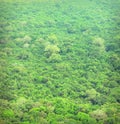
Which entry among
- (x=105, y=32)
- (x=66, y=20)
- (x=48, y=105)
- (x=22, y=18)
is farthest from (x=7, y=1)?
(x=48, y=105)

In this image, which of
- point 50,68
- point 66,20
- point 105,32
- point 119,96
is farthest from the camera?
point 66,20

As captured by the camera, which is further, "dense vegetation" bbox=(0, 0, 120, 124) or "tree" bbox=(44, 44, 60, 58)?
"tree" bbox=(44, 44, 60, 58)

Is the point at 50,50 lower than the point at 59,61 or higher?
higher

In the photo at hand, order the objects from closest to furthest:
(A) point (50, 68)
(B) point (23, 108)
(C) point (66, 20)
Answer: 1. (B) point (23, 108)
2. (A) point (50, 68)
3. (C) point (66, 20)

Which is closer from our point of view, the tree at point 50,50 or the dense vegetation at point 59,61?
the dense vegetation at point 59,61

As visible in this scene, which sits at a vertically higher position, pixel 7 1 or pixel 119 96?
pixel 7 1

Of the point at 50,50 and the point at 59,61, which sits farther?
the point at 50,50

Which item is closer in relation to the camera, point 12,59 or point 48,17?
point 12,59

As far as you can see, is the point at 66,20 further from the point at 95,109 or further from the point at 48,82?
the point at 95,109
